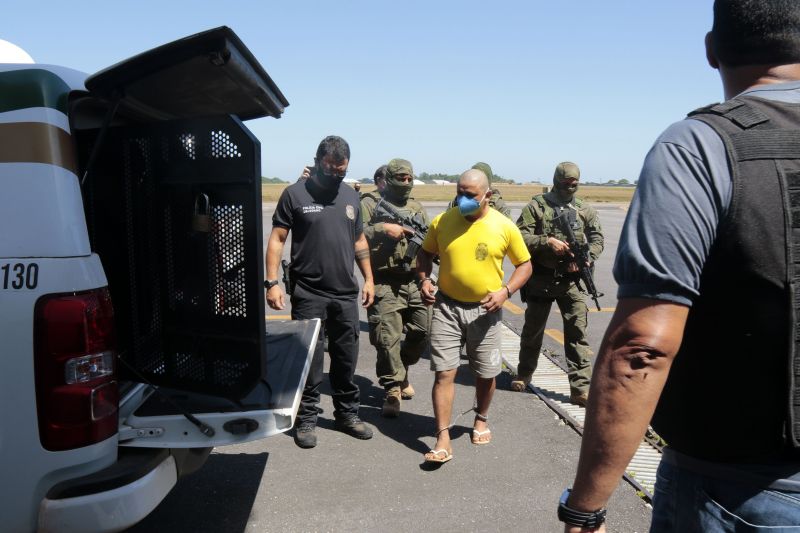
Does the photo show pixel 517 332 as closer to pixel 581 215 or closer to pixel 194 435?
pixel 581 215

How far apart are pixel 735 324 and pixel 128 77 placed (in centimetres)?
229

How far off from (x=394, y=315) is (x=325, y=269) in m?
1.11

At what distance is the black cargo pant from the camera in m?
4.91

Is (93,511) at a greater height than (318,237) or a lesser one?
lesser

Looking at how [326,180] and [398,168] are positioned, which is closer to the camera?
[326,180]

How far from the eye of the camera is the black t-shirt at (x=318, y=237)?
16.1 ft

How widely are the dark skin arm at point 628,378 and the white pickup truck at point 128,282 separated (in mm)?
1722

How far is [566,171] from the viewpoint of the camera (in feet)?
19.9

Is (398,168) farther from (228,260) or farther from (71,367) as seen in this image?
(71,367)

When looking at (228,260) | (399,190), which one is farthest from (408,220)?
(228,260)

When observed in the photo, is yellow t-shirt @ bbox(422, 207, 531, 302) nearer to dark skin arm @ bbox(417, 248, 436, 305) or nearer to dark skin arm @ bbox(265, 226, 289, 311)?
dark skin arm @ bbox(417, 248, 436, 305)

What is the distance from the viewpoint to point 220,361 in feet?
10.2

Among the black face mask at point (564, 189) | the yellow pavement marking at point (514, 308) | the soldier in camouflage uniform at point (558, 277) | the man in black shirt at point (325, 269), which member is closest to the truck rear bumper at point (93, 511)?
the man in black shirt at point (325, 269)

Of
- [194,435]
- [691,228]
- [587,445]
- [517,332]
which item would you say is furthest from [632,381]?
[517,332]
